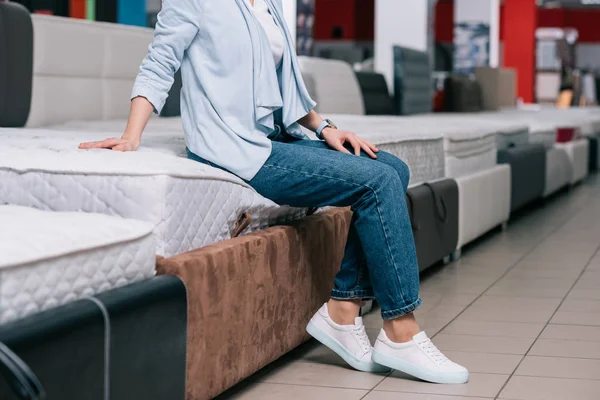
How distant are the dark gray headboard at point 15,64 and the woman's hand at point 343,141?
1726mm

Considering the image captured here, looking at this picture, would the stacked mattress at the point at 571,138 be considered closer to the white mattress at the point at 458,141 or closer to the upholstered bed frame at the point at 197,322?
the white mattress at the point at 458,141

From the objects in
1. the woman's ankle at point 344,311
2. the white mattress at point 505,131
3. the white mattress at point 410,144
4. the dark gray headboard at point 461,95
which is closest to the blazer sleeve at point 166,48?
the woman's ankle at point 344,311

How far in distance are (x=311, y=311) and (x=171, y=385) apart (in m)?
0.78

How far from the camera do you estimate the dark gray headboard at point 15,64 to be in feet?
11.9

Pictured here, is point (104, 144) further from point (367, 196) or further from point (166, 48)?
point (367, 196)

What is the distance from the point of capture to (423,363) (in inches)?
84.6

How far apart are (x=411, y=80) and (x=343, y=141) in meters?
4.68

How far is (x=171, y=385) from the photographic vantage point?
5.57 ft

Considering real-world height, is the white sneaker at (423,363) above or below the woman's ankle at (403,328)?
below

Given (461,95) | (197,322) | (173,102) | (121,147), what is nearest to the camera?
(197,322)

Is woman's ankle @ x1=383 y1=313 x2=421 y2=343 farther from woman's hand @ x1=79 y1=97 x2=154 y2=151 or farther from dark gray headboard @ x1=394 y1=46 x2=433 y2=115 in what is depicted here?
dark gray headboard @ x1=394 y1=46 x2=433 y2=115

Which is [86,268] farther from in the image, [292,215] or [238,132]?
[292,215]

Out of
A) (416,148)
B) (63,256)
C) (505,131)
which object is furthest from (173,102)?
(63,256)

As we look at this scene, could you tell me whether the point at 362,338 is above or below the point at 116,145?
below
